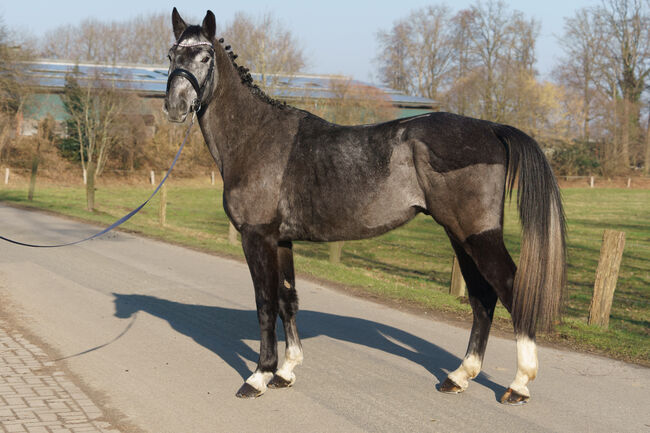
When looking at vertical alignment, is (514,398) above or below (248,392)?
above

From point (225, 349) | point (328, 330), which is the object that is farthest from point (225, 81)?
point (328, 330)

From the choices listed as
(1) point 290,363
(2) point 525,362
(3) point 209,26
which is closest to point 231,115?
(3) point 209,26

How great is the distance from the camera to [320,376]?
5.33 metres

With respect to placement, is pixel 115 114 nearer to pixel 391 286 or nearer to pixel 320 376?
pixel 391 286

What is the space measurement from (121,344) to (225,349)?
40.0 inches

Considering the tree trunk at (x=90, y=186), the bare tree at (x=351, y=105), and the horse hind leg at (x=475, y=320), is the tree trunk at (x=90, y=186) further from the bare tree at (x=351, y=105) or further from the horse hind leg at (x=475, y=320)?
the horse hind leg at (x=475, y=320)

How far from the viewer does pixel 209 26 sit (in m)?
4.95

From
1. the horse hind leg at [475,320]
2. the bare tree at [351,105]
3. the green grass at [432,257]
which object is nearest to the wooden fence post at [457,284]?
the green grass at [432,257]

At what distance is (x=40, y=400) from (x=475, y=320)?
3268mm

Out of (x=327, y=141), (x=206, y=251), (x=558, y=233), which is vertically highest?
(x=327, y=141)

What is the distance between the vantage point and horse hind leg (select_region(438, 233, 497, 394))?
195 inches

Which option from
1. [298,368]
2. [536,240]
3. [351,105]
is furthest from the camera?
[351,105]

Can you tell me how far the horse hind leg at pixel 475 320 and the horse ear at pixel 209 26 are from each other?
8.07 ft

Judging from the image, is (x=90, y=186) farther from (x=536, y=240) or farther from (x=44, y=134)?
(x=44, y=134)
